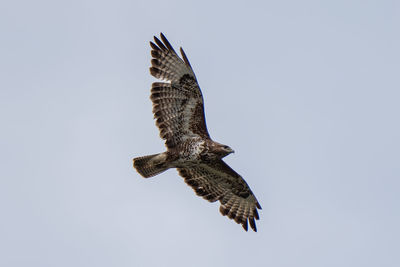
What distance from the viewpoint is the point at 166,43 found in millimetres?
16656

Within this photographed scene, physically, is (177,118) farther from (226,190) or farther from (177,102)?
(226,190)

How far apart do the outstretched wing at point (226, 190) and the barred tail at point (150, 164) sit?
1027mm

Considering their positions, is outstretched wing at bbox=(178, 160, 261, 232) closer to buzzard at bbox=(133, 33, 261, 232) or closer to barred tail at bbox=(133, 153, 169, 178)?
buzzard at bbox=(133, 33, 261, 232)

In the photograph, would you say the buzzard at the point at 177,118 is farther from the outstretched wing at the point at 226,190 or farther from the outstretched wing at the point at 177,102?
the outstretched wing at the point at 226,190

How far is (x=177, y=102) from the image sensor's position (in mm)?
16328

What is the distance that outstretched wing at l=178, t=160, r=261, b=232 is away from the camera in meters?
17.4

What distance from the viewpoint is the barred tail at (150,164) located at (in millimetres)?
16359

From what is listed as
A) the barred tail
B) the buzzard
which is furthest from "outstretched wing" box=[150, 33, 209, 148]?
the barred tail

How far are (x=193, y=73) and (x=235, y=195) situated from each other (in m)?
3.12

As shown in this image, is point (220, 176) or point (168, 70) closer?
point (168, 70)

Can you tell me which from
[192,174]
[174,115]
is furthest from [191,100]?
[192,174]

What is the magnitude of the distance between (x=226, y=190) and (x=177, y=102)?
2590mm

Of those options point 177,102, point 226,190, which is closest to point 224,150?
point 177,102

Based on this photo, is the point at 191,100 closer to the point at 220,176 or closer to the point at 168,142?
the point at 168,142
